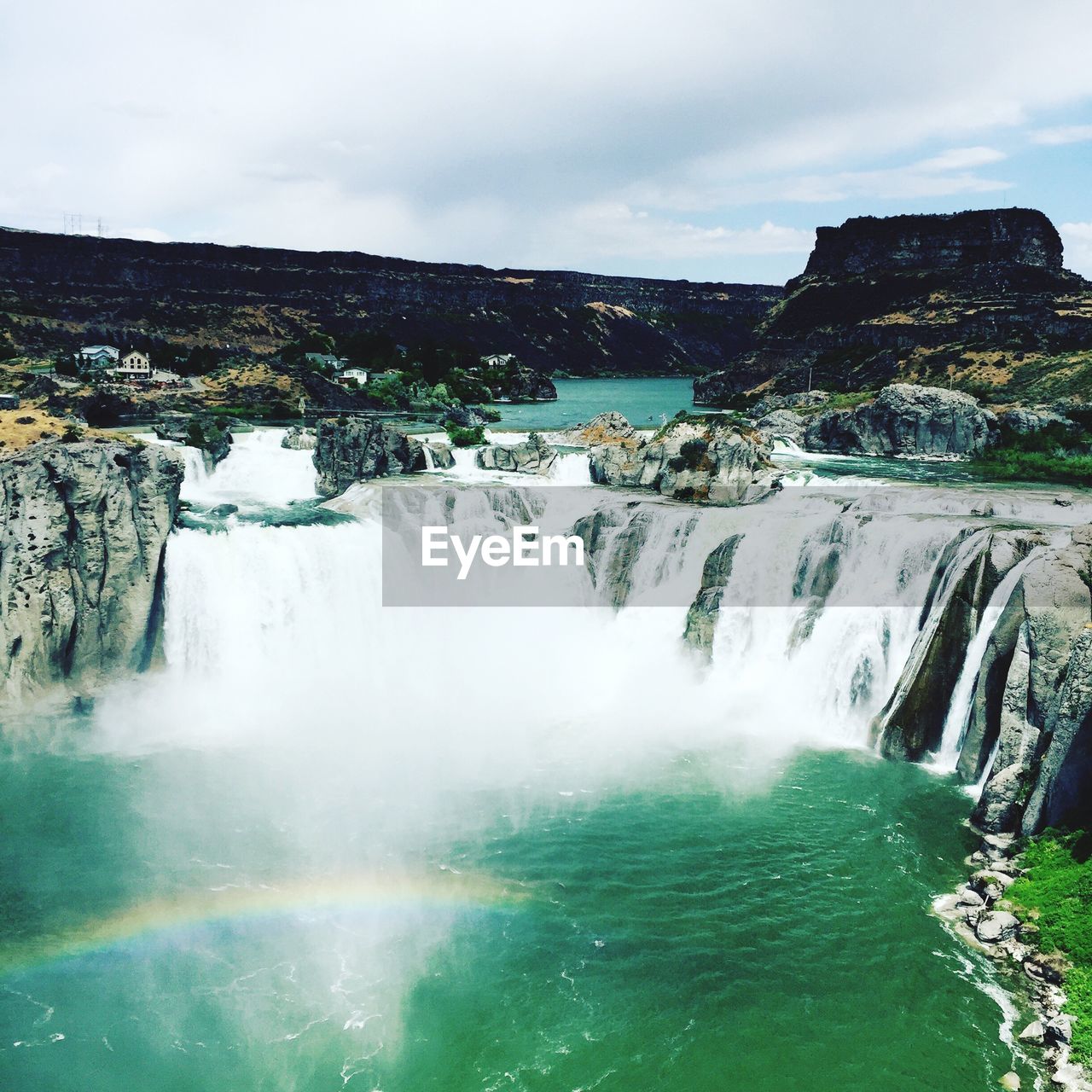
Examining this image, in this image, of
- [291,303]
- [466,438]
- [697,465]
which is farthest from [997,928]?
[291,303]

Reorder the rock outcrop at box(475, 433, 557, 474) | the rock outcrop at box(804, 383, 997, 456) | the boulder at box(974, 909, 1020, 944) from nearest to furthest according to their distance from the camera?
1. the boulder at box(974, 909, 1020, 944)
2. the rock outcrop at box(475, 433, 557, 474)
3. the rock outcrop at box(804, 383, 997, 456)

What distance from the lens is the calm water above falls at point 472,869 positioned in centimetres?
1625

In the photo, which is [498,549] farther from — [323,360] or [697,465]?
[323,360]

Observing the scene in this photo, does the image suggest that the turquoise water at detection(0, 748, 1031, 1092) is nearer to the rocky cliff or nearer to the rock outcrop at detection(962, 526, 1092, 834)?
the rocky cliff

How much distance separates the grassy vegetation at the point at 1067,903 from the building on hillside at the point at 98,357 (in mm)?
83220

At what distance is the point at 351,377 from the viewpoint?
297 feet

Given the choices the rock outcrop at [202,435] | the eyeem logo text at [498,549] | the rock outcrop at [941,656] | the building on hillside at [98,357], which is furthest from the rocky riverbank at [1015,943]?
the building on hillside at [98,357]

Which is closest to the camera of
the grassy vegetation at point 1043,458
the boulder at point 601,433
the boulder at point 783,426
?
the grassy vegetation at point 1043,458

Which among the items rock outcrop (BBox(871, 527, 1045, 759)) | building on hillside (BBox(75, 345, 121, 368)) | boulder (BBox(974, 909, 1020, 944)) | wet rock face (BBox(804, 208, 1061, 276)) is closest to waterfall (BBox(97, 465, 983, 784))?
rock outcrop (BBox(871, 527, 1045, 759))

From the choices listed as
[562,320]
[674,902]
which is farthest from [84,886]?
[562,320]

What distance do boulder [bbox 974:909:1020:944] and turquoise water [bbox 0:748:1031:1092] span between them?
2.33 ft

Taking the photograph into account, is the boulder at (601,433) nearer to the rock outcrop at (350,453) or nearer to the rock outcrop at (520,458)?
the rock outcrop at (520,458)

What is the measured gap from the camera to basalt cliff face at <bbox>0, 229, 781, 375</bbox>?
121938 mm

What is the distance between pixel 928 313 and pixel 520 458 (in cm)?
6853
